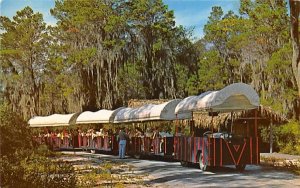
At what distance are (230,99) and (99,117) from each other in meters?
15.4

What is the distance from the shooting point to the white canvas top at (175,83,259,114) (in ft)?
54.4

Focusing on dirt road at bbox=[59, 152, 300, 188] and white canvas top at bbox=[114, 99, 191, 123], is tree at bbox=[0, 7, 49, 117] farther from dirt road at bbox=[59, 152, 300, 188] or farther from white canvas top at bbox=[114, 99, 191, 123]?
dirt road at bbox=[59, 152, 300, 188]

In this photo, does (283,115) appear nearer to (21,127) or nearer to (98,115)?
(98,115)

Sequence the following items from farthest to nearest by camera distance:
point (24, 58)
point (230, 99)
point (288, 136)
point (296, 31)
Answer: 1. point (24, 58)
2. point (288, 136)
3. point (230, 99)
4. point (296, 31)

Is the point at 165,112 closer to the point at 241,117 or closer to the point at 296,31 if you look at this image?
the point at 241,117

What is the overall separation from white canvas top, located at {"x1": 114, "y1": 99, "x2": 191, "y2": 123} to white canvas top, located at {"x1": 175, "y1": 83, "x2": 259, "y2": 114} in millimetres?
3950

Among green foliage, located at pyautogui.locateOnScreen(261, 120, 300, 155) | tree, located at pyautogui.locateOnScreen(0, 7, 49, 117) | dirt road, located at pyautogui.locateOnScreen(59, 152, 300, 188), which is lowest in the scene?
dirt road, located at pyautogui.locateOnScreen(59, 152, 300, 188)

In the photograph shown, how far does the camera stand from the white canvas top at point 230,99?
16.6 m

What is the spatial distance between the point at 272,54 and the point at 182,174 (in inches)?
708

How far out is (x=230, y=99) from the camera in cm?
1717

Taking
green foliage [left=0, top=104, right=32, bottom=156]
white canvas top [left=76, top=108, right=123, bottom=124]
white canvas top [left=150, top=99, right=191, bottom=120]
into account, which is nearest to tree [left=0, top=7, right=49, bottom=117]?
white canvas top [left=76, top=108, right=123, bottom=124]

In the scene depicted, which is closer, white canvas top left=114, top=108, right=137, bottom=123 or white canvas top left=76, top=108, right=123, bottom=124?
white canvas top left=114, top=108, right=137, bottom=123

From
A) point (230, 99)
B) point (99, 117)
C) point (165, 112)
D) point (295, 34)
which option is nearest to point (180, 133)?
point (165, 112)

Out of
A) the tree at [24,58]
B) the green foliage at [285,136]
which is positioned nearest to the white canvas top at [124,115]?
the tree at [24,58]
